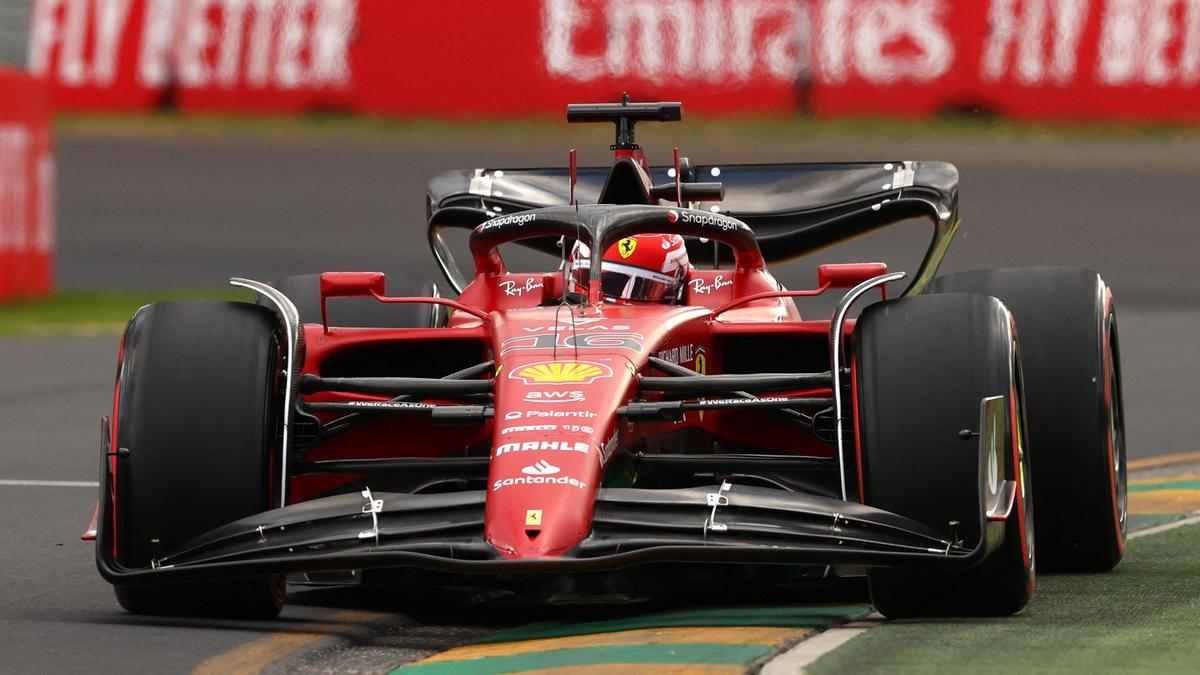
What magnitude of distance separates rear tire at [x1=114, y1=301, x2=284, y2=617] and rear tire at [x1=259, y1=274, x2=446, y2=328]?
226 cm

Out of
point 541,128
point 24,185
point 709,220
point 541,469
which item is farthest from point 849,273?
point 541,128

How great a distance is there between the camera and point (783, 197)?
392 inches

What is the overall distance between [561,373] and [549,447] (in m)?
0.41

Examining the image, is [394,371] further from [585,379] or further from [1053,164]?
[1053,164]

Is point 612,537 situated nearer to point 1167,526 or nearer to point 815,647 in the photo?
point 815,647

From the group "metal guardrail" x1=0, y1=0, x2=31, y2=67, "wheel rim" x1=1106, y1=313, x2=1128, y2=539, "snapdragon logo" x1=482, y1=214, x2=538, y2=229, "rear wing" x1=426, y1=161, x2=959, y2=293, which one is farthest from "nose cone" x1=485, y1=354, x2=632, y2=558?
"metal guardrail" x1=0, y1=0, x2=31, y2=67

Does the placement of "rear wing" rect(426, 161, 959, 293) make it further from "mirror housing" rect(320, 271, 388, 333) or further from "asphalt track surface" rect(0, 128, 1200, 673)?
"asphalt track surface" rect(0, 128, 1200, 673)

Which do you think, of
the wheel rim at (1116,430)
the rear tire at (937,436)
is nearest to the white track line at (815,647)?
the rear tire at (937,436)

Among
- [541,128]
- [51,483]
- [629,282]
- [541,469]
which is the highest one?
[541,128]

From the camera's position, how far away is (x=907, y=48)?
929 inches

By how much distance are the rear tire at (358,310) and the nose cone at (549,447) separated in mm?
2409

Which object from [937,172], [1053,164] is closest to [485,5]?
[1053,164]

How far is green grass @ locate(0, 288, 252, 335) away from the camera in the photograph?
17547 millimetres

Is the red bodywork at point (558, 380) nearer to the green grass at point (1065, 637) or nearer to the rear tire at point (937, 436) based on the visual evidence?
the rear tire at point (937, 436)
